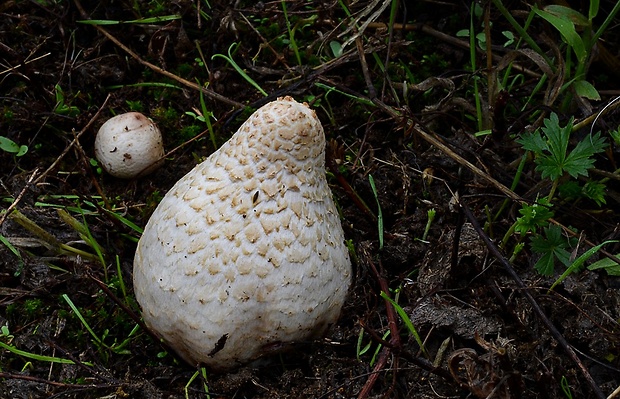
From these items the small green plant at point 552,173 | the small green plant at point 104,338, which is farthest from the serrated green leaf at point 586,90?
the small green plant at point 104,338

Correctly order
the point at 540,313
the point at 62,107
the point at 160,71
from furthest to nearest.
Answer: the point at 160,71 → the point at 62,107 → the point at 540,313

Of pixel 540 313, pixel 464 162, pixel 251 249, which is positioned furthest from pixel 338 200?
pixel 540 313

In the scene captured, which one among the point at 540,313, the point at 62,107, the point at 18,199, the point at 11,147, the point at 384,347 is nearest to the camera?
the point at 540,313

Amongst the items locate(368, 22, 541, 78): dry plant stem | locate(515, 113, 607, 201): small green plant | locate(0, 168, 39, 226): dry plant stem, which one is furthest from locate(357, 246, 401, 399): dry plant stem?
locate(0, 168, 39, 226): dry plant stem

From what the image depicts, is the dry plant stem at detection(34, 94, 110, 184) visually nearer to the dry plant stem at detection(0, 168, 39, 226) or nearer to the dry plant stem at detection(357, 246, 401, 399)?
the dry plant stem at detection(0, 168, 39, 226)

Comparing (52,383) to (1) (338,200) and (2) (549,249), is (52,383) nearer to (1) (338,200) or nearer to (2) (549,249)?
(1) (338,200)

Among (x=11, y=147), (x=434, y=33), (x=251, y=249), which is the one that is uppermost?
(x=434, y=33)

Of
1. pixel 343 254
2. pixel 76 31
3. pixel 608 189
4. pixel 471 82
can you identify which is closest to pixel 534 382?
pixel 343 254
